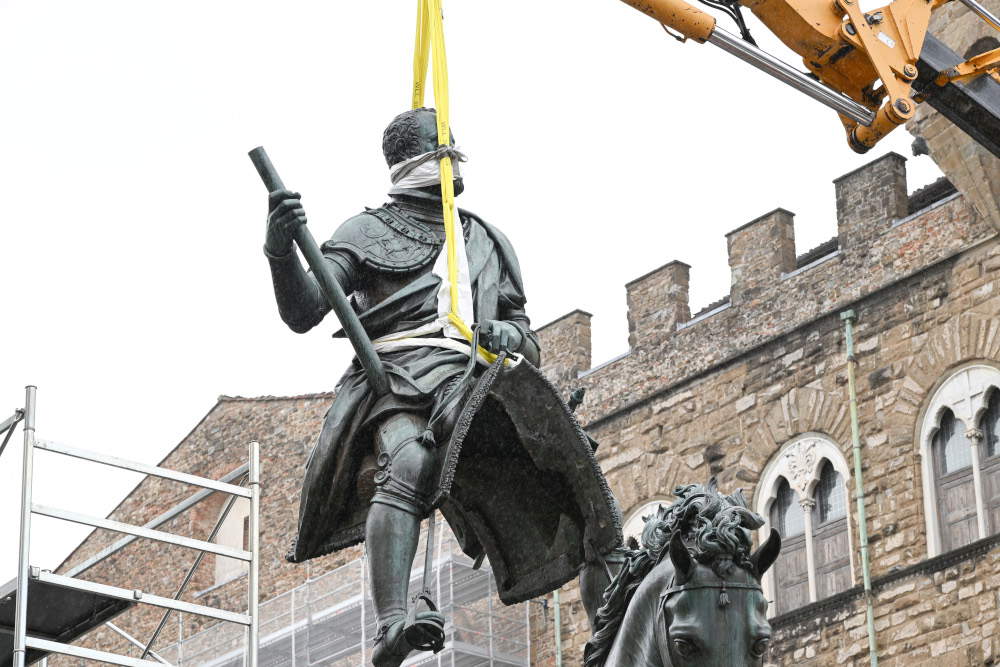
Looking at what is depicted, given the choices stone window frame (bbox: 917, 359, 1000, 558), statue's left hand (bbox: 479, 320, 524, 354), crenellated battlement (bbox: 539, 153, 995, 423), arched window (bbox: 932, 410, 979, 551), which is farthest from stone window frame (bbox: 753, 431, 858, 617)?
statue's left hand (bbox: 479, 320, 524, 354)

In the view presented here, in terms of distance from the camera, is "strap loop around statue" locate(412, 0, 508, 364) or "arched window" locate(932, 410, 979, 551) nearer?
"strap loop around statue" locate(412, 0, 508, 364)

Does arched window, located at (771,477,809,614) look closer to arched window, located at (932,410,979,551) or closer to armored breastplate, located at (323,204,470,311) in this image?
arched window, located at (932,410,979,551)

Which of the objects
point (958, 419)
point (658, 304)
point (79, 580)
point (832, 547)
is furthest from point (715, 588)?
point (658, 304)

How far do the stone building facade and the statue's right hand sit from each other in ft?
72.4

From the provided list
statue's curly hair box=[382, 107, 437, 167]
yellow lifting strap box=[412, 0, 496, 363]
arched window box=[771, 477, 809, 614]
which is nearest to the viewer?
yellow lifting strap box=[412, 0, 496, 363]

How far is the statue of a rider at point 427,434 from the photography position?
7.20 meters

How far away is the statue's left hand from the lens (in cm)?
743

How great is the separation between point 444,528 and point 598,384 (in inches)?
129

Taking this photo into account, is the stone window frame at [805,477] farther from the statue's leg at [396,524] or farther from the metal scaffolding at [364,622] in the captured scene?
the statue's leg at [396,524]

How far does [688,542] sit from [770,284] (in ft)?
85.8

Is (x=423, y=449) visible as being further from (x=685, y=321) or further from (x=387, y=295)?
(x=685, y=321)

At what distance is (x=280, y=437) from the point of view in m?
40.2

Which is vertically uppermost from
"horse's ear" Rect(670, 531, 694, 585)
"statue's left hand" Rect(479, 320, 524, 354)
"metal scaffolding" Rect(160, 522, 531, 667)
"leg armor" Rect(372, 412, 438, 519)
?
"metal scaffolding" Rect(160, 522, 531, 667)

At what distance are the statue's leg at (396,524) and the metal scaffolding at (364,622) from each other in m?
24.7
